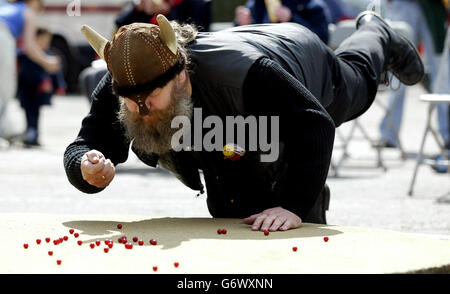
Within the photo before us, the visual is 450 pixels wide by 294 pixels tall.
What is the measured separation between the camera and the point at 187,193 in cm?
798

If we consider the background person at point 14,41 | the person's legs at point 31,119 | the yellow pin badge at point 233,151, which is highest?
the yellow pin badge at point 233,151

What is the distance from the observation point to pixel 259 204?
4.94 m

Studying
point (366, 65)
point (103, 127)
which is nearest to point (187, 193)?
point (366, 65)

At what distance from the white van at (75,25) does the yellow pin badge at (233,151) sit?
14.2 meters

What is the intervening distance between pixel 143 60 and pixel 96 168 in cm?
52

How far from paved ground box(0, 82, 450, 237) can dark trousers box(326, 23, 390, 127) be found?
106cm

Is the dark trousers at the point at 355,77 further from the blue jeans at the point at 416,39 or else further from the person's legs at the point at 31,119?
the person's legs at the point at 31,119

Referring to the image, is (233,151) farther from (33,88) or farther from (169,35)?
(33,88)

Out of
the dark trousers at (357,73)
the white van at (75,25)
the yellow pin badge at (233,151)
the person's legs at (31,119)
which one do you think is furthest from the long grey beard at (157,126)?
the white van at (75,25)

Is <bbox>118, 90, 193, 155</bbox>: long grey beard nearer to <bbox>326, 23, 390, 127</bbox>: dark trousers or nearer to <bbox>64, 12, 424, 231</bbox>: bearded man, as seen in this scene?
<bbox>64, 12, 424, 231</bbox>: bearded man

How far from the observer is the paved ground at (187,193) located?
6.74 m

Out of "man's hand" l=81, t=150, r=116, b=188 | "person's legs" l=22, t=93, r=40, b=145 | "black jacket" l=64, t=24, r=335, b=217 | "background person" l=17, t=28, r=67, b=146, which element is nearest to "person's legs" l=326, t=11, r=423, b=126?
"black jacket" l=64, t=24, r=335, b=217

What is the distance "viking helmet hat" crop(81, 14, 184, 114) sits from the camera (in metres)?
4.27
